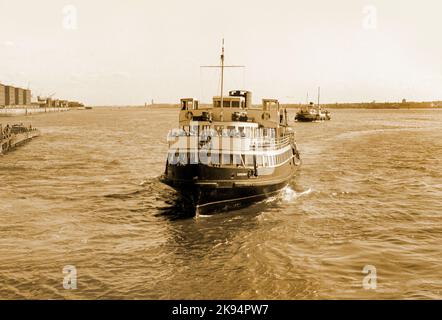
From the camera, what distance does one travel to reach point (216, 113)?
1240 inches

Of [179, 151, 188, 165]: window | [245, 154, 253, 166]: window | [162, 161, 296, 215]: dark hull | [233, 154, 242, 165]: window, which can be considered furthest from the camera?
[245, 154, 253, 166]: window

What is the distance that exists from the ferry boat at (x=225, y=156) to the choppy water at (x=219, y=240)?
127 centimetres

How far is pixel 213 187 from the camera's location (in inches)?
1022

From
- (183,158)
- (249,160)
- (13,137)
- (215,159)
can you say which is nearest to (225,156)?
(215,159)

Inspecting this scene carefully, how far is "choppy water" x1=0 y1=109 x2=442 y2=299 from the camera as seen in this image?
55.9ft

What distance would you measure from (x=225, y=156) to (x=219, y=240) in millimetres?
6433

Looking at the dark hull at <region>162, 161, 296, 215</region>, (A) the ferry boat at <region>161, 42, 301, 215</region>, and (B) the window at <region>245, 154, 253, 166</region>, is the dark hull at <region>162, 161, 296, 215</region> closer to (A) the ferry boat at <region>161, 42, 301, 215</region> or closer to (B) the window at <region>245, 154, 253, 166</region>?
(A) the ferry boat at <region>161, 42, 301, 215</region>

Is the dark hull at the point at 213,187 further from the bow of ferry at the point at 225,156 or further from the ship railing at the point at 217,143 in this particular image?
the ship railing at the point at 217,143

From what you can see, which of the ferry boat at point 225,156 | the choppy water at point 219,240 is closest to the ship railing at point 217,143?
the ferry boat at point 225,156

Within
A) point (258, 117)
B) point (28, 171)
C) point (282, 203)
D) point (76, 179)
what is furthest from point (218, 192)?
point (28, 171)

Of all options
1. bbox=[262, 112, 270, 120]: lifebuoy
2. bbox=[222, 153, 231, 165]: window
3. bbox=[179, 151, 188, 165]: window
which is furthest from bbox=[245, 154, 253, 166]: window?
bbox=[262, 112, 270, 120]: lifebuoy

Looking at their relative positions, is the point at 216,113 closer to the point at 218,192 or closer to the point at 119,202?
the point at 218,192

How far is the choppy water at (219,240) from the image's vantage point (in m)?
17.0

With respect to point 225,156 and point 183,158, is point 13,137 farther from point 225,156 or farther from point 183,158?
point 225,156
